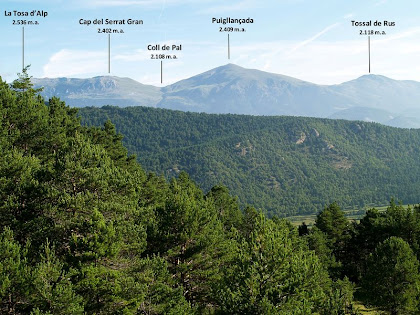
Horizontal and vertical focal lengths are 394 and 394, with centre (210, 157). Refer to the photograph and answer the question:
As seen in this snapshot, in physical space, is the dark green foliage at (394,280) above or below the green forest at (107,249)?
below

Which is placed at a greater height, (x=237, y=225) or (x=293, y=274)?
(x=293, y=274)

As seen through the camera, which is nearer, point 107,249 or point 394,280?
point 107,249

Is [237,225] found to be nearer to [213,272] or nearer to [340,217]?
[340,217]

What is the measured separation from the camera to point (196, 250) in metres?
30.8

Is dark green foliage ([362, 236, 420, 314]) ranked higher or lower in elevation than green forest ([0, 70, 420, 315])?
lower

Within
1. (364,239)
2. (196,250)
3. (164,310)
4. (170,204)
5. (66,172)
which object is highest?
(66,172)

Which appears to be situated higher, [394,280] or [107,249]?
[107,249]

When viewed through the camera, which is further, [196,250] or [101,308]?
[196,250]

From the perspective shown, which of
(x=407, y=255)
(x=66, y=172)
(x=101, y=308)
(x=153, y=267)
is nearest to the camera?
(x=101, y=308)

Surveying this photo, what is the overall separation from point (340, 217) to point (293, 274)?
47.7m

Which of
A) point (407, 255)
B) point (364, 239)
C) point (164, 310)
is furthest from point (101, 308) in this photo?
point (364, 239)

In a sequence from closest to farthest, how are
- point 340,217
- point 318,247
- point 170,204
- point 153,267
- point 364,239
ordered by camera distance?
point 153,267 → point 170,204 → point 318,247 → point 364,239 → point 340,217

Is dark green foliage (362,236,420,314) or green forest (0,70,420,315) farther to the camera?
dark green foliage (362,236,420,314)

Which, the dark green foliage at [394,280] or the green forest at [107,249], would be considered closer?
the green forest at [107,249]
